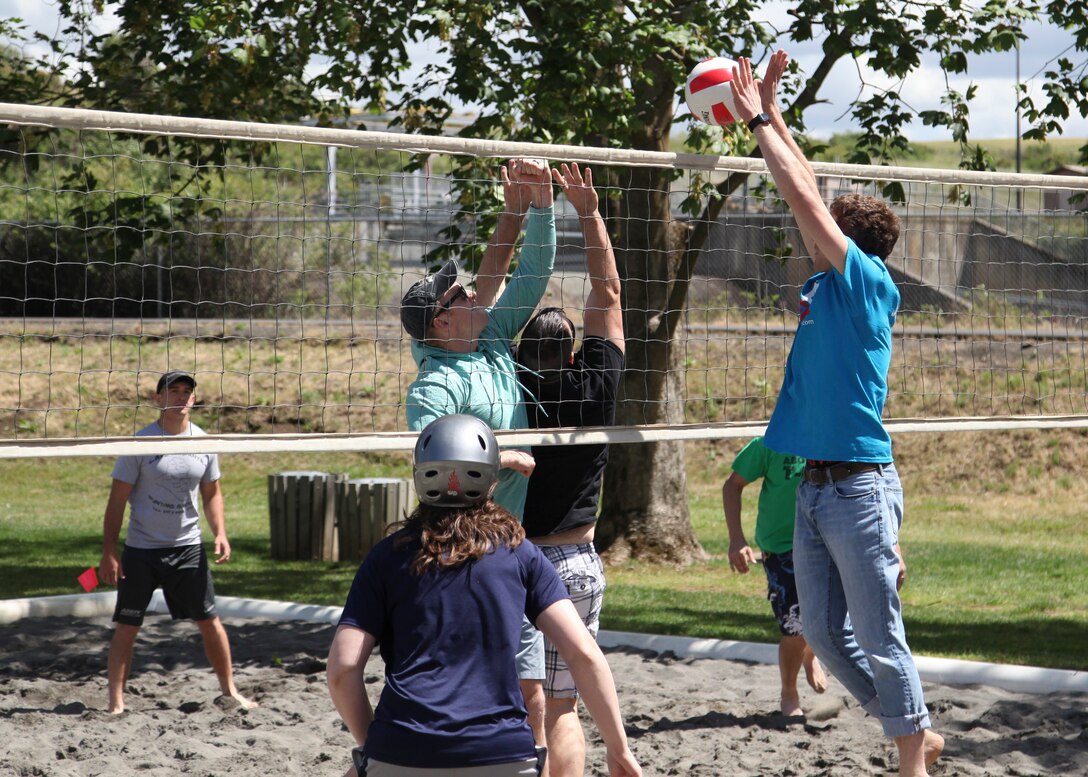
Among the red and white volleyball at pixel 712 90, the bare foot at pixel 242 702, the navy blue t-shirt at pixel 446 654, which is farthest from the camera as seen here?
the bare foot at pixel 242 702

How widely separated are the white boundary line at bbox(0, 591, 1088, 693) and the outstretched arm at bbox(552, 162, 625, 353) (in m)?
3.17

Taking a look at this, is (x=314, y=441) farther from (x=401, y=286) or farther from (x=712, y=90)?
(x=712, y=90)

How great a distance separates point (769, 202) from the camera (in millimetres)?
11750

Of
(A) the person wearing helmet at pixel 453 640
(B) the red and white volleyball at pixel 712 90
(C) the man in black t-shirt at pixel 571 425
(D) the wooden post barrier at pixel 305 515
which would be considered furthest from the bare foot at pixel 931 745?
(D) the wooden post barrier at pixel 305 515

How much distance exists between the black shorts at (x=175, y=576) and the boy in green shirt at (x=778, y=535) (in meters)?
2.60

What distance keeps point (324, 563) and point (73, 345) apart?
11.1 m

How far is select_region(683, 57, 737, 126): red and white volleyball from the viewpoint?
198 inches

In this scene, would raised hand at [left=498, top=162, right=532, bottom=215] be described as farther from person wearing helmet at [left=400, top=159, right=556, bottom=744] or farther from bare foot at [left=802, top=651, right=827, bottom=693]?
bare foot at [left=802, top=651, right=827, bottom=693]

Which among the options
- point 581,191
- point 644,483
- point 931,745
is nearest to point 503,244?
point 581,191

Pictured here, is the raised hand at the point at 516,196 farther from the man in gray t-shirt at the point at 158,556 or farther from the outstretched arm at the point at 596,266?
the man in gray t-shirt at the point at 158,556

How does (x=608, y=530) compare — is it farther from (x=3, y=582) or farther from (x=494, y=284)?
(x=494, y=284)

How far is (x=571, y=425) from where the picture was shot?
470cm

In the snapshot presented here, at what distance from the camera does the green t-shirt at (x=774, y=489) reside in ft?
18.8

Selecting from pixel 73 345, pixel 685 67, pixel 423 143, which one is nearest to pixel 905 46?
pixel 685 67
